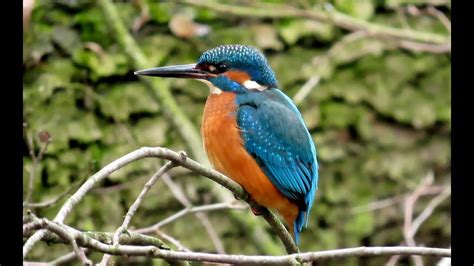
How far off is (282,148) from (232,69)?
317 millimetres

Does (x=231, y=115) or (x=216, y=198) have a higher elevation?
(x=231, y=115)

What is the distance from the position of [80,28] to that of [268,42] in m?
0.98

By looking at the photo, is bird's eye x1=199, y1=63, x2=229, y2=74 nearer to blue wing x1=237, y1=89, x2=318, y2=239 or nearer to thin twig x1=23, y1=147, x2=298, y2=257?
blue wing x1=237, y1=89, x2=318, y2=239

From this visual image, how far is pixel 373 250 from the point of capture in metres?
1.92

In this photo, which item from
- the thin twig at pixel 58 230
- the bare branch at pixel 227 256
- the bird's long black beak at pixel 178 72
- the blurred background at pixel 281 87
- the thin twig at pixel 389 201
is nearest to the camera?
the thin twig at pixel 58 230

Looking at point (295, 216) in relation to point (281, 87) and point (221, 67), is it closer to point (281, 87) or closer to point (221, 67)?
point (221, 67)

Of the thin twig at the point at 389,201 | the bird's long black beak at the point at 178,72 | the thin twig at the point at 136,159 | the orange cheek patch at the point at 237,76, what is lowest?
the thin twig at the point at 389,201

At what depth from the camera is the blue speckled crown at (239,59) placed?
2.80 meters

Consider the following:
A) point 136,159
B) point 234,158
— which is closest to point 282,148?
point 234,158

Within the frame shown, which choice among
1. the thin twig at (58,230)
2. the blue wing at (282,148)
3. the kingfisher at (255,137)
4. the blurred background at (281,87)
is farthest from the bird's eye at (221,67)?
the thin twig at (58,230)

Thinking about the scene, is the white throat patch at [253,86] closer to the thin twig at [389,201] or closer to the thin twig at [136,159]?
the thin twig at [136,159]

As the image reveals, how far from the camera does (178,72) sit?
2695 mm
